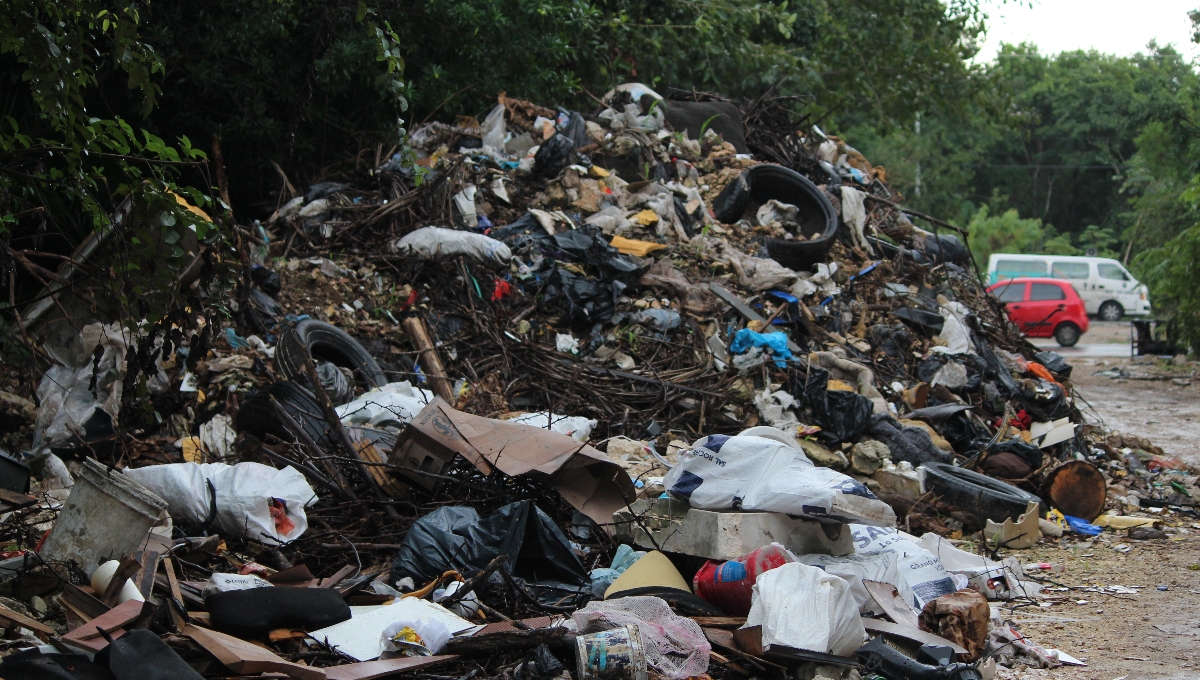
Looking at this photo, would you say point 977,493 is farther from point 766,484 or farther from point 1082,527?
point 766,484

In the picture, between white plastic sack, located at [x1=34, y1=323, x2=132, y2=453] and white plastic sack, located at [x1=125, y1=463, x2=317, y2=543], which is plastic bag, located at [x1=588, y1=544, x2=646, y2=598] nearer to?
white plastic sack, located at [x1=125, y1=463, x2=317, y2=543]

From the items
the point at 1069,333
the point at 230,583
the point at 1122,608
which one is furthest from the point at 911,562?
the point at 1069,333

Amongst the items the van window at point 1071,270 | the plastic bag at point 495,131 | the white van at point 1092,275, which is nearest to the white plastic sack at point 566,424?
the plastic bag at point 495,131

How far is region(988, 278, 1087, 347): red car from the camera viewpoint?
1700 centimetres

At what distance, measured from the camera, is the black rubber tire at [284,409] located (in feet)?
16.2

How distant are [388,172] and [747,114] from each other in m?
4.69

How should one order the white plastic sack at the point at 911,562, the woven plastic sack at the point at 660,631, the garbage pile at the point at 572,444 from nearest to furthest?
1. the woven plastic sack at the point at 660,631
2. the garbage pile at the point at 572,444
3. the white plastic sack at the point at 911,562

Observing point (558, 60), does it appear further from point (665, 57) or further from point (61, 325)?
point (61, 325)

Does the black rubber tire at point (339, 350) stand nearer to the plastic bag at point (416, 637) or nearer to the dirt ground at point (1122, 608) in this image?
the plastic bag at point (416, 637)

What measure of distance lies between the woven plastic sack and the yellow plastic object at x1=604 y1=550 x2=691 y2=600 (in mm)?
422

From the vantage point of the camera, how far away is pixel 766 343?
683cm

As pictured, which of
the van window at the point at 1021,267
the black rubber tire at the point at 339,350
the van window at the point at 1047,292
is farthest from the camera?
the van window at the point at 1021,267

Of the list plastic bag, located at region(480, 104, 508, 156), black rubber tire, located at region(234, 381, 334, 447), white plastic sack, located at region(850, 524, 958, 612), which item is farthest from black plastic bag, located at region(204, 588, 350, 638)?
plastic bag, located at region(480, 104, 508, 156)

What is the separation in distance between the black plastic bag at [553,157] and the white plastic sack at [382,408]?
3.73 meters
